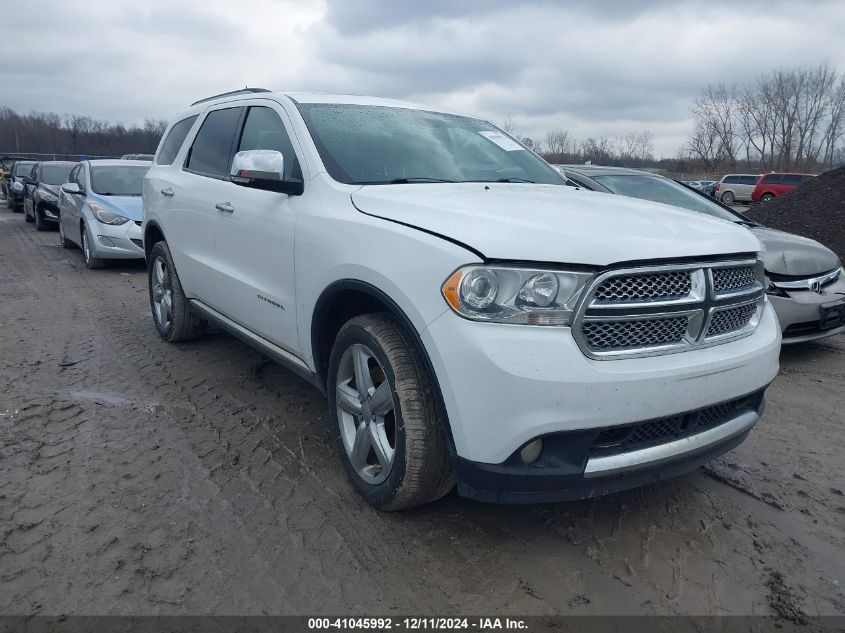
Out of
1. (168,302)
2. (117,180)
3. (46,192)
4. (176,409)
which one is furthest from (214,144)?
(46,192)

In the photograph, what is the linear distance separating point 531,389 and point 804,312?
399 centimetres

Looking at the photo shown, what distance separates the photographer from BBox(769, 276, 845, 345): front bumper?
5.23 meters

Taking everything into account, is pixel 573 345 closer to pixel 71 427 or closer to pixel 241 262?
pixel 241 262

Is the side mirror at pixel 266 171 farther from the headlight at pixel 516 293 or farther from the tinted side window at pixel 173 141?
the tinted side window at pixel 173 141

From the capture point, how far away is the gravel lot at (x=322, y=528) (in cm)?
Result: 247

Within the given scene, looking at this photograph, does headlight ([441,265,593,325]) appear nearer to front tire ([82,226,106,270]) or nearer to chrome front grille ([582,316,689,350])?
chrome front grille ([582,316,689,350])

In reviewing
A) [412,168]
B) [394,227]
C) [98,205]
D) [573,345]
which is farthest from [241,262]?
[98,205]

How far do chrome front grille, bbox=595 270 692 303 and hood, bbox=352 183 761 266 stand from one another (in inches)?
3.3

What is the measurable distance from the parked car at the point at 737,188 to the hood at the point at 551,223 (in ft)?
120

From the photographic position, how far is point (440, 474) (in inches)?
106

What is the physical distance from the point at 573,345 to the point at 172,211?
3.87 meters

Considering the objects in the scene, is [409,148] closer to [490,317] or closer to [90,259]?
[490,317]

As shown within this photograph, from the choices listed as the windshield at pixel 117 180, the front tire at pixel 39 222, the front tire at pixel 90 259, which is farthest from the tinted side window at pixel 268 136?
the front tire at pixel 39 222

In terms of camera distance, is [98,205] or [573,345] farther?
[98,205]
